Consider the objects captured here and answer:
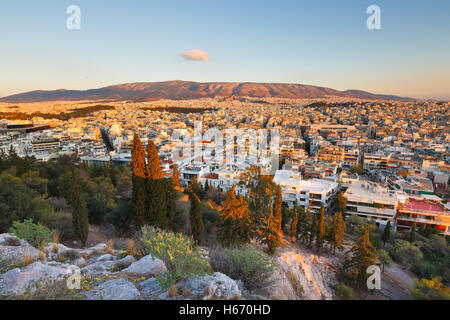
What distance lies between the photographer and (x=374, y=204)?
694 inches

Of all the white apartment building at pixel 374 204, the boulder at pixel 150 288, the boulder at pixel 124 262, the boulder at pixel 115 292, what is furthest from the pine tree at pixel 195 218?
the white apartment building at pixel 374 204

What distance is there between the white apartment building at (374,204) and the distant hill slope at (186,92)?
151978 mm

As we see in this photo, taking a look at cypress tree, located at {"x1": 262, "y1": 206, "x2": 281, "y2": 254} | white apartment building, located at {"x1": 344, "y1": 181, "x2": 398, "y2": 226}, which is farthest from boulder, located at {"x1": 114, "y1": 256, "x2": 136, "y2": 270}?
white apartment building, located at {"x1": 344, "y1": 181, "x2": 398, "y2": 226}

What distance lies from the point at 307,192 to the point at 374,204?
4654mm

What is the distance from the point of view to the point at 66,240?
7.64m

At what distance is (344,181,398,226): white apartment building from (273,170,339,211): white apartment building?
1.50 meters

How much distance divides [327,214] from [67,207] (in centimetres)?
1703

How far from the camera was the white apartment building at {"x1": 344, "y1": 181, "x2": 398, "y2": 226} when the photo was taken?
17156 mm

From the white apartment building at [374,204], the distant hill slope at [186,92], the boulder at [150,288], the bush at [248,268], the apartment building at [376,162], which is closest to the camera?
the boulder at [150,288]

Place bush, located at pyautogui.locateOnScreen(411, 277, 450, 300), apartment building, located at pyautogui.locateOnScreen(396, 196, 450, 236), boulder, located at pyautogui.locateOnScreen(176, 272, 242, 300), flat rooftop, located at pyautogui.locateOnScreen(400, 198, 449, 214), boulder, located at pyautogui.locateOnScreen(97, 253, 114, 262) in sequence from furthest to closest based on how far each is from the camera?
flat rooftop, located at pyautogui.locateOnScreen(400, 198, 449, 214) → apartment building, located at pyautogui.locateOnScreen(396, 196, 450, 236) → bush, located at pyautogui.locateOnScreen(411, 277, 450, 300) → boulder, located at pyautogui.locateOnScreen(97, 253, 114, 262) → boulder, located at pyautogui.locateOnScreen(176, 272, 242, 300)

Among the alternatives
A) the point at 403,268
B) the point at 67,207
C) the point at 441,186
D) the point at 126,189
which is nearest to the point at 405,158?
the point at 441,186

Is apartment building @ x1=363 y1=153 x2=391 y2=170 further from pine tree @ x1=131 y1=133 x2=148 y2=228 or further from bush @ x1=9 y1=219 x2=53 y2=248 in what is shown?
bush @ x1=9 y1=219 x2=53 y2=248

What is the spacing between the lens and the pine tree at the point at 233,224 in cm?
991

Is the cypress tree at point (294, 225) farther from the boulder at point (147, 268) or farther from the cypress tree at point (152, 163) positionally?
the boulder at point (147, 268)
